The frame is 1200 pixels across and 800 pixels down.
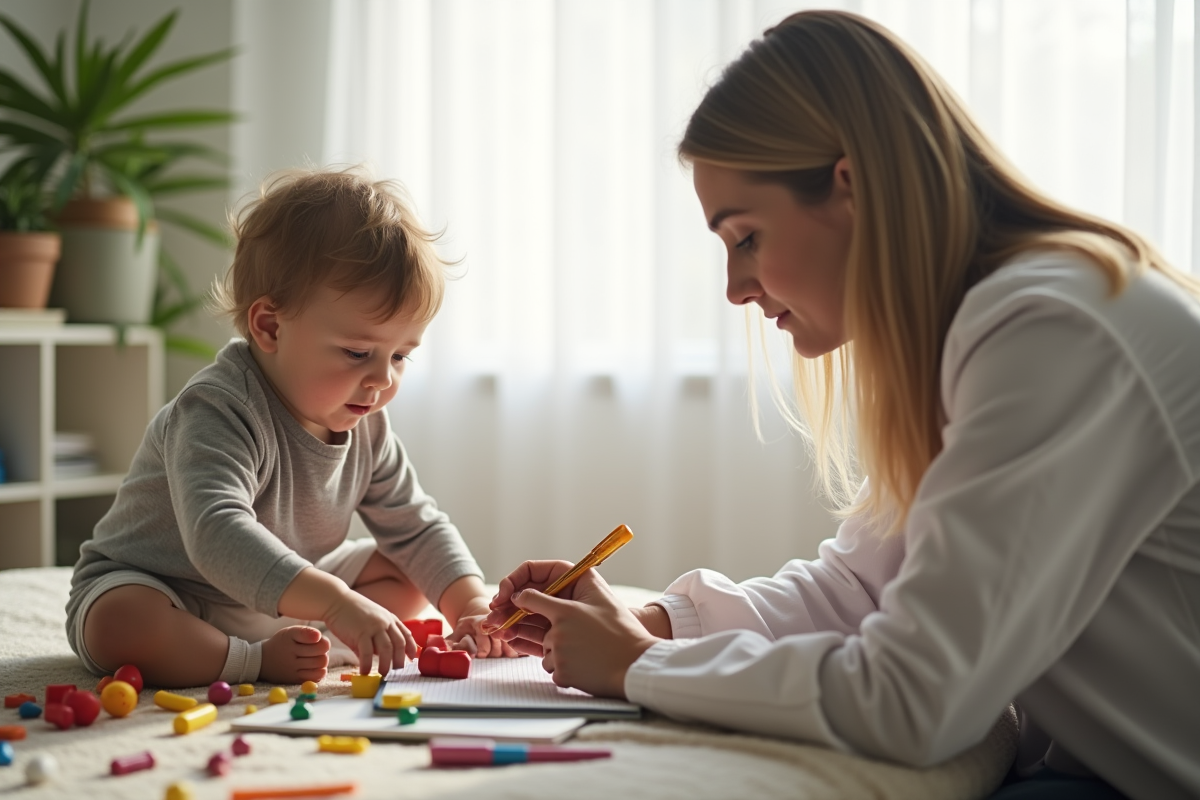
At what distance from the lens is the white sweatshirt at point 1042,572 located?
81 centimetres

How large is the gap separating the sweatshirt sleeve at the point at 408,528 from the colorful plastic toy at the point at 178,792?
0.74m

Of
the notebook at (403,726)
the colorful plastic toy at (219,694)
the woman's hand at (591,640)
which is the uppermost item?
the woman's hand at (591,640)

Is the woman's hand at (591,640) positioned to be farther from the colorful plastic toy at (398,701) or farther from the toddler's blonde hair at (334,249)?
the toddler's blonde hair at (334,249)

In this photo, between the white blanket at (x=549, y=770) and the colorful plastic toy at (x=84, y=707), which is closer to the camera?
the white blanket at (x=549, y=770)

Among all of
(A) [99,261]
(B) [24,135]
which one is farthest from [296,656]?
(B) [24,135]

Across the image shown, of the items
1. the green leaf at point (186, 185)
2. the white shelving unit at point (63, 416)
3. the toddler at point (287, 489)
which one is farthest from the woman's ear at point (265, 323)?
the green leaf at point (186, 185)

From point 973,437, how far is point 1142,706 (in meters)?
0.26

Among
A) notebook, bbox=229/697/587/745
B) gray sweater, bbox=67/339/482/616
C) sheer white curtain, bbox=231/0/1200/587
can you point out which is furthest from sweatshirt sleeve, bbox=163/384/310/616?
sheer white curtain, bbox=231/0/1200/587

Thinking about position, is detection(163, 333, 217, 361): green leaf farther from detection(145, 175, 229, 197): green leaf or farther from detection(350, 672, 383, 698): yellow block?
detection(350, 672, 383, 698): yellow block

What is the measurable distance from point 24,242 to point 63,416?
24.4 inches

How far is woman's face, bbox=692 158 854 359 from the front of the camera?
3.39 feet

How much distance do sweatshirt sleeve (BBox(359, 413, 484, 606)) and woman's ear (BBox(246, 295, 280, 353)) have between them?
20 centimetres

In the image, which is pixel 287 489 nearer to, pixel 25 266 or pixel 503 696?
pixel 503 696

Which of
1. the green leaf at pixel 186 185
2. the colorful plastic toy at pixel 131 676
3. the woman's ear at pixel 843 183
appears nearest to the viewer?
the woman's ear at pixel 843 183
